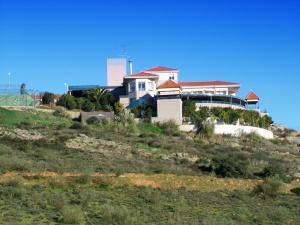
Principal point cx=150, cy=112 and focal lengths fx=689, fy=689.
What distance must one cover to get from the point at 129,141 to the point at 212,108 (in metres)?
16.6

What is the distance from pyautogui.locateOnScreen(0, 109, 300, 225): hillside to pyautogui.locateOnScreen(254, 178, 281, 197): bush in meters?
0.06

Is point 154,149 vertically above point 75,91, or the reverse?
point 75,91

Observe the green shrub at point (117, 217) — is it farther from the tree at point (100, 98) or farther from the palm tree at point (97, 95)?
the palm tree at point (97, 95)

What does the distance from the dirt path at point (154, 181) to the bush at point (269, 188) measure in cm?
56

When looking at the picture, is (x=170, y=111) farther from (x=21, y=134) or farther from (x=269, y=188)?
(x=269, y=188)

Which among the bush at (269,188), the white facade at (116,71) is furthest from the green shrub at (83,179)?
the white facade at (116,71)

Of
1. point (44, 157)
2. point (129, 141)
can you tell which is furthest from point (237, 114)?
point (44, 157)

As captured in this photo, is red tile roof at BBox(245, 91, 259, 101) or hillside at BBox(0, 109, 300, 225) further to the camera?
red tile roof at BBox(245, 91, 259, 101)

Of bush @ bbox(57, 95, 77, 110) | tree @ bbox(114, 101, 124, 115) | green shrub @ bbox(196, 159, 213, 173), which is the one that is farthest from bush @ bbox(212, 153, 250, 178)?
bush @ bbox(57, 95, 77, 110)

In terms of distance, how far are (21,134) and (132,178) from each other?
77.8ft

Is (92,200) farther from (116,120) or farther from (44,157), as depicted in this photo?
(116,120)

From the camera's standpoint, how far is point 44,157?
48.1 metres

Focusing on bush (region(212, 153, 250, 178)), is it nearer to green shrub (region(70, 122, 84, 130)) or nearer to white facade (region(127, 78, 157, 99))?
green shrub (region(70, 122, 84, 130))

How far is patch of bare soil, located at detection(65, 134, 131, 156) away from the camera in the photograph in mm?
58719
